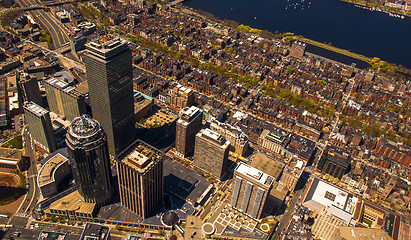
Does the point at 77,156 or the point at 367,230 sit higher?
the point at 77,156

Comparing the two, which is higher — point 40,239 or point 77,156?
point 77,156

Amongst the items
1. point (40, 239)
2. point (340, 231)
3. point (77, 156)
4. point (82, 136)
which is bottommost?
point (40, 239)

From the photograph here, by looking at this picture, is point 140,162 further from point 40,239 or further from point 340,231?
point 340,231

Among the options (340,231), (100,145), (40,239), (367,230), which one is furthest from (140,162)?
(367,230)

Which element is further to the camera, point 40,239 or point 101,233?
point 40,239

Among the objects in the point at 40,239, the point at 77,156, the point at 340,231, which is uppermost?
the point at 77,156

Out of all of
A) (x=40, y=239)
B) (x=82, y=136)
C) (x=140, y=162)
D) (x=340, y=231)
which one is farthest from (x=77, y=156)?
(x=340, y=231)

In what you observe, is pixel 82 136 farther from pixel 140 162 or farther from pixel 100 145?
pixel 140 162
